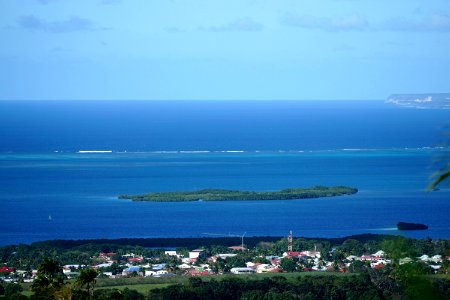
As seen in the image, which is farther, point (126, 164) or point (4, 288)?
point (126, 164)

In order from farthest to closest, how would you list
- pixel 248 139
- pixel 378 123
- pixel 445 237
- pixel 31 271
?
pixel 378 123 < pixel 248 139 < pixel 445 237 < pixel 31 271

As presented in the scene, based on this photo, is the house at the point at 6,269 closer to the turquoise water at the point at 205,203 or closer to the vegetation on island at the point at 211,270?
the vegetation on island at the point at 211,270

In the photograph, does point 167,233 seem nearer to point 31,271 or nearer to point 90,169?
point 31,271

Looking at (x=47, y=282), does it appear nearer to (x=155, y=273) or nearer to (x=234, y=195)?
(x=155, y=273)

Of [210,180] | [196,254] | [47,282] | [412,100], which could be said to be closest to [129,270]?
[196,254]

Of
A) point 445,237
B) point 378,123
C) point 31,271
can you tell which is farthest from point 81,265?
point 378,123
